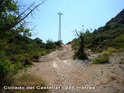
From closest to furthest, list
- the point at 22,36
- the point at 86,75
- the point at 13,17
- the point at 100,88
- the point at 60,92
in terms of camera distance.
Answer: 1. the point at 13,17
2. the point at 22,36
3. the point at 60,92
4. the point at 100,88
5. the point at 86,75

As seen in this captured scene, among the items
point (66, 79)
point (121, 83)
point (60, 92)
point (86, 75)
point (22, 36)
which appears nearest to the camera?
point (22, 36)

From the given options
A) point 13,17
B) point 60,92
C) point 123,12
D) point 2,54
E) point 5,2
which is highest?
point 123,12

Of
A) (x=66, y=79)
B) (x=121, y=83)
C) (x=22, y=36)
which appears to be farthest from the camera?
(x=66, y=79)

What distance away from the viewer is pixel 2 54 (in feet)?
39.4

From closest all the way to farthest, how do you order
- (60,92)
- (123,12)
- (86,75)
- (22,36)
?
1. (22,36)
2. (60,92)
3. (86,75)
4. (123,12)

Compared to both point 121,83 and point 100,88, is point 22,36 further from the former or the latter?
point 121,83

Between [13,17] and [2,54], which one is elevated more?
[13,17]

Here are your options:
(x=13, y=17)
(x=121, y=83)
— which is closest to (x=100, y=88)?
(x=121, y=83)

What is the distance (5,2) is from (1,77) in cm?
393

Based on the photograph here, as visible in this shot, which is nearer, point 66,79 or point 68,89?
point 68,89

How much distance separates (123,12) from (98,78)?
62.9 metres

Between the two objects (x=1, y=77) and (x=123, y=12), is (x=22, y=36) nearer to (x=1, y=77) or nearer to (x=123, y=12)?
(x=1, y=77)

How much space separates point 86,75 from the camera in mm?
16625

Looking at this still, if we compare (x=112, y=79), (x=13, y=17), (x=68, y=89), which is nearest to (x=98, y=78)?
(x=112, y=79)
